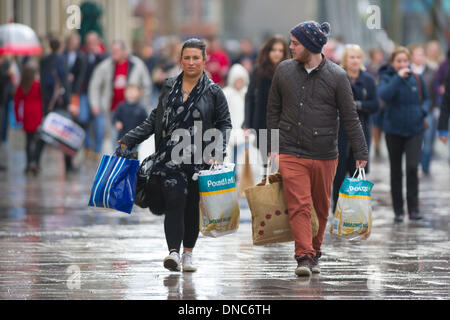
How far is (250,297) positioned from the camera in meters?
8.06

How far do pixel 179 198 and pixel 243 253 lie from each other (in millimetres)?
1501

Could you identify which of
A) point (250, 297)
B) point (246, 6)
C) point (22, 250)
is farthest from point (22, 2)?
point (246, 6)

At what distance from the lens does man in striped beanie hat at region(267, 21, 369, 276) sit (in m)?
9.05

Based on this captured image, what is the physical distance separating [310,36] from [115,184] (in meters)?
1.83

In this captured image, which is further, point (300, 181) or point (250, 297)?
point (300, 181)

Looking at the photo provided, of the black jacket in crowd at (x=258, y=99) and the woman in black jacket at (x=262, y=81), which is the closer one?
the woman in black jacket at (x=262, y=81)

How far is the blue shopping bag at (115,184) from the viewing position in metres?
9.16

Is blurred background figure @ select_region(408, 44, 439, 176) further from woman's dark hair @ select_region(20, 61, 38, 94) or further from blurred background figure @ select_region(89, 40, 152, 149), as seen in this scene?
woman's dark hair @ select_region(20, 61, 38, 94)

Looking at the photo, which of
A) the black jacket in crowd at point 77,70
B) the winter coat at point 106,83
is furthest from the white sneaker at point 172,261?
the black jacket in crowd at point 77,70

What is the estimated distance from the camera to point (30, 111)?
62.3 ft

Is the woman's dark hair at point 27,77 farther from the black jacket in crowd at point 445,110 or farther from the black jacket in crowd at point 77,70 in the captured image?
the black jacket in crowd at point 445,110

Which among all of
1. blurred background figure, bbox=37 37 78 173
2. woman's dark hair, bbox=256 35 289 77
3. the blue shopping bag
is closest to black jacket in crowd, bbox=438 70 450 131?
woman's dark hair, bbox=256 35 289 77

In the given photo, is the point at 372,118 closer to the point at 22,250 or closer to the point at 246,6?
the point at 22,250

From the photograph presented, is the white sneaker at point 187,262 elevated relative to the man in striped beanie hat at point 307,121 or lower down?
lower down
